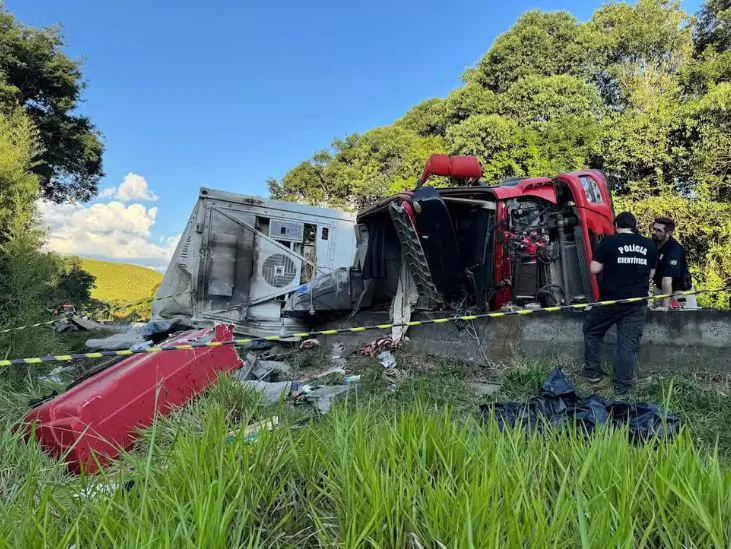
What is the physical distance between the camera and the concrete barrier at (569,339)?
13.1 feet

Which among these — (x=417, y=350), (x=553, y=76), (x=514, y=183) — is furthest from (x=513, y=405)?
(x=553, y=76)

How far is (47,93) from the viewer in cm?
1488

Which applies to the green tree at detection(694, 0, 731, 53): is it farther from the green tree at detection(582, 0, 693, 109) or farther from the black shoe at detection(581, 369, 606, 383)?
the black shoe at detection(581, 369, 606, 383)

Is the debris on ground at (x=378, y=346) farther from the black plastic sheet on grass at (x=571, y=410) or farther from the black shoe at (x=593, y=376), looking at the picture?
the black plastic sheet on grass at (x=571, y=410)

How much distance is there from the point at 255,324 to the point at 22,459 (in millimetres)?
5733

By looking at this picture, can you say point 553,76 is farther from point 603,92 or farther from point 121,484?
point 121,484

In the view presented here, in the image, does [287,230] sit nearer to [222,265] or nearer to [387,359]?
[222,265]

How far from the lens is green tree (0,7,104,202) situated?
1362 cm

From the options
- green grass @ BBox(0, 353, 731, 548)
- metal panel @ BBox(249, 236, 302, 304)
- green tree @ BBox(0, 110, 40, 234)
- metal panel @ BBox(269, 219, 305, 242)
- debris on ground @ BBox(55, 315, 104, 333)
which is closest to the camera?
green grass @ BBox(0, 353, 731, 548)

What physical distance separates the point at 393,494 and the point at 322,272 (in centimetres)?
763

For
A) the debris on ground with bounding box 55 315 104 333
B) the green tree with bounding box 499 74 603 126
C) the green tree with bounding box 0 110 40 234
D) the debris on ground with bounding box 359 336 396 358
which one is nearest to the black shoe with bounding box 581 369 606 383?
the debris on ground with bounding box 359 336 396 358

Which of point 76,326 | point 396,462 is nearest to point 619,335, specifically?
point 396,462

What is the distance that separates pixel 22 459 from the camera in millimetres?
2303

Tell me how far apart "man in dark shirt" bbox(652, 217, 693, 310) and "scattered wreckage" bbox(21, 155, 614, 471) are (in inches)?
23.2
